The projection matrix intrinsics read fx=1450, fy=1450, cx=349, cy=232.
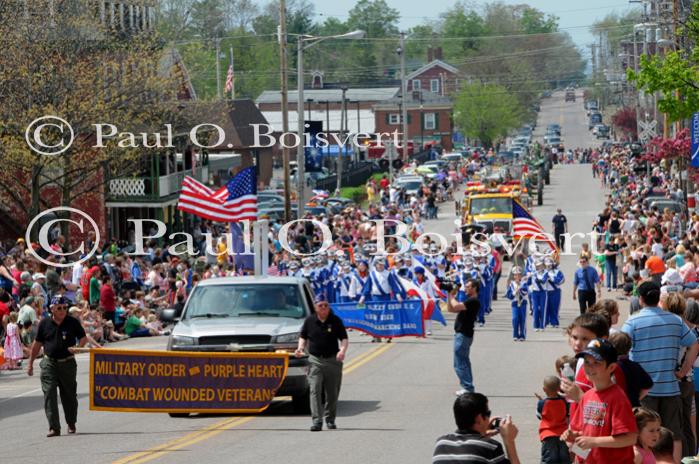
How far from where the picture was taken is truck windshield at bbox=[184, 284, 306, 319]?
59.9ft

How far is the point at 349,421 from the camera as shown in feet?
55.6

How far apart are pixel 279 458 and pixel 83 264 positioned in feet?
62.9

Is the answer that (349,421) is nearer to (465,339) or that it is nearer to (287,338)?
(287,338)

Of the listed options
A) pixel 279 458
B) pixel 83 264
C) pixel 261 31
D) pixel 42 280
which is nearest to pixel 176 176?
pixel 83 264

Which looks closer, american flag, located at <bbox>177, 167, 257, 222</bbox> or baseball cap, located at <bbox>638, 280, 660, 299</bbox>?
baseball cap, located at <bbox>638, 280, 660, 299</bbox>

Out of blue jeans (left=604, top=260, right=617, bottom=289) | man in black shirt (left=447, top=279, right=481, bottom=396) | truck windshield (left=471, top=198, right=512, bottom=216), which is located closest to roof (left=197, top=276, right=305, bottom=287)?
man in black shirt (left=447, top=279, right=481, bottom=396)

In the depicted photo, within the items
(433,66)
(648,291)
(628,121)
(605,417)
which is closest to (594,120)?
(433,66)

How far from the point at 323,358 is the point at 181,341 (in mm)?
2255

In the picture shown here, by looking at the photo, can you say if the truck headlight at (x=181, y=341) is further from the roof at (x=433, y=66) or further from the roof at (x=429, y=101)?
the roof at (x=433, y=66)

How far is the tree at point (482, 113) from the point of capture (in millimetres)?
132500

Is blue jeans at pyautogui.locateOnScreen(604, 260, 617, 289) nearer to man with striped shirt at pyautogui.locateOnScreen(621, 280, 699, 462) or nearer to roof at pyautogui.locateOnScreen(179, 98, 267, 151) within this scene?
man with striped shirt at pyautogui.locateOnScreen(621, 280, 699, 462)

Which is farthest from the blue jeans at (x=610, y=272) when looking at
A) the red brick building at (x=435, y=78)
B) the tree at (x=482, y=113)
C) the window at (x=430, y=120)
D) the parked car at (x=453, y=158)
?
the red brick building at (x=435, y=78)

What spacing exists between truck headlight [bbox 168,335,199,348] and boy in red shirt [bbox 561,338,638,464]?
29.6 feet

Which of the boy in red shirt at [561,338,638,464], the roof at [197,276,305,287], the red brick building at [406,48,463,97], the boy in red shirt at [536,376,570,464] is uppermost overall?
the red brick building at [406,48,463,97]
